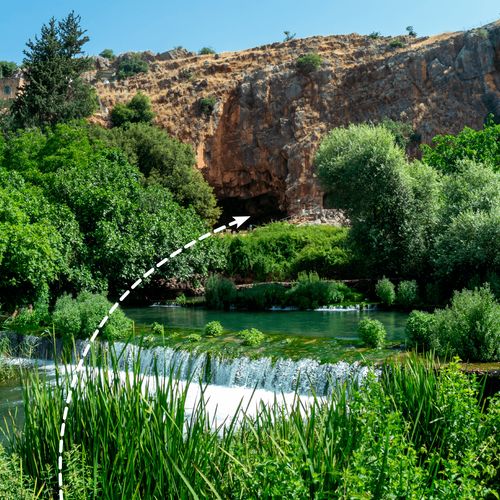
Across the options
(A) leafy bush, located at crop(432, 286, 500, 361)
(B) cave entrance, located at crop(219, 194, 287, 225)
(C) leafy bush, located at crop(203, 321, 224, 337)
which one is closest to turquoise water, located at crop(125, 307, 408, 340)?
(C) leafy bush, located at crop(203, 321, 224, 337)

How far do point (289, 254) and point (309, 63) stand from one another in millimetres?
24824

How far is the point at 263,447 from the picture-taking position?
17.3 ft

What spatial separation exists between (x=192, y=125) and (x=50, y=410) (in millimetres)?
53059

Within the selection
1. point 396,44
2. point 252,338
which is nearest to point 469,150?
point 396,44

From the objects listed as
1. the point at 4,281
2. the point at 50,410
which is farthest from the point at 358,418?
the point at 4,281

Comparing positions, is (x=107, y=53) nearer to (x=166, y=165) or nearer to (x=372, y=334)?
(x=166, y=165)

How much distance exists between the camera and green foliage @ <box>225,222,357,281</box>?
35.1m

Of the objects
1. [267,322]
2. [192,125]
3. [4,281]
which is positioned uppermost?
[192,125]

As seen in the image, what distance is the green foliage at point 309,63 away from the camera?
5659 cm

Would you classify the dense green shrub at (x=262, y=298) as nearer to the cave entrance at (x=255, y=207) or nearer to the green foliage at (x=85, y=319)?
→ the green foliage at (x=85, y=319)

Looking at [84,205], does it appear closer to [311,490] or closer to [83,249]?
[83,249]

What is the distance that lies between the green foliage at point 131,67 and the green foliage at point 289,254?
3665 centimetres

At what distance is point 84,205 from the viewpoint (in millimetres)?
25562

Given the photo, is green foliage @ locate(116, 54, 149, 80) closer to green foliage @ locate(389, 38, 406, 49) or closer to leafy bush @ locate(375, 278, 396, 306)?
→ green foliage @ locate(389, 38, 406, 49)
